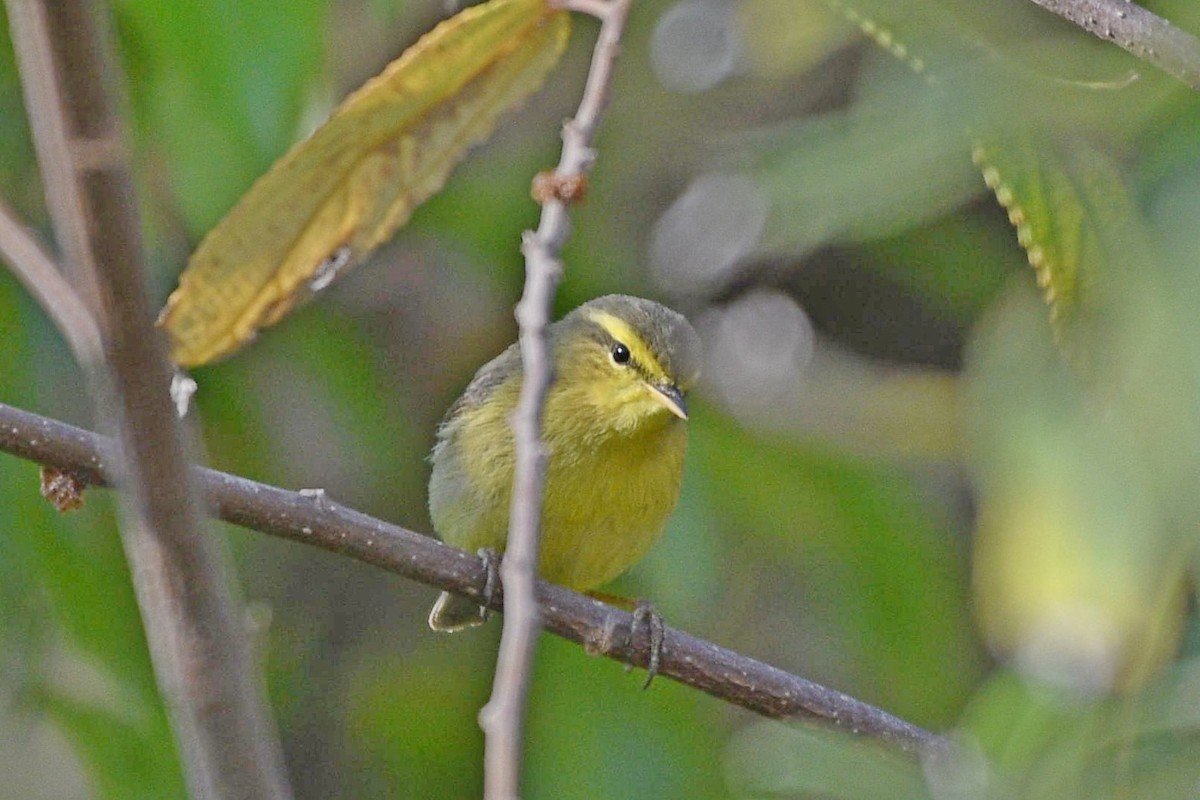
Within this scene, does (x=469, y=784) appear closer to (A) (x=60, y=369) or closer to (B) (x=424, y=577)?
(A) (x=60, y=369)

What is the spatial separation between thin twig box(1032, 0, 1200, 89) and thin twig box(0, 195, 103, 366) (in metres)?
1.34

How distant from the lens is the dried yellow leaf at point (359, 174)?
2189 mm

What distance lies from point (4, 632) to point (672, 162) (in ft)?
8.78

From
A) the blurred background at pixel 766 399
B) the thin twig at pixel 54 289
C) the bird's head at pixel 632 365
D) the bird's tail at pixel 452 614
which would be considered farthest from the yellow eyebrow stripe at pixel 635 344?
the thin twig at pixel 54 289

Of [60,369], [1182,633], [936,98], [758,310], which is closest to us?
[936,98]

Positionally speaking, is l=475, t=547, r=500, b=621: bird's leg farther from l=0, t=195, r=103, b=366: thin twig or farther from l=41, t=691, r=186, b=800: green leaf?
l=0, t=195, r=103, b=366: thin twig

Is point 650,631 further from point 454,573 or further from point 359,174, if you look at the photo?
point 359,174

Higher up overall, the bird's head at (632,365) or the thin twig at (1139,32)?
the bird's head at (632,365)

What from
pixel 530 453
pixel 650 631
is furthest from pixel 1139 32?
pixel 650 631

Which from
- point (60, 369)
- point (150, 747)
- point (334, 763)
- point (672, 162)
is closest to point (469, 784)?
point (334, 763)

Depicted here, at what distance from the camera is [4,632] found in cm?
403

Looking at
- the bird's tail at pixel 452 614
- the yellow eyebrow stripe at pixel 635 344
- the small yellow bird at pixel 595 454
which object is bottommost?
the bird's tail at pixel 452 614

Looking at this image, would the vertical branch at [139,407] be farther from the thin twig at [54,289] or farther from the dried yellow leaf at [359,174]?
the dried yellow leaf at [359,174]

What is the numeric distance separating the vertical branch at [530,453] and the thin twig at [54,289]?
37 centimetres
